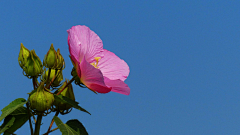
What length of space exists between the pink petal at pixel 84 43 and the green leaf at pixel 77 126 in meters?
0.50

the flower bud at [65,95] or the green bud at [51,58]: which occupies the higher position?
the green bud at [51,58]

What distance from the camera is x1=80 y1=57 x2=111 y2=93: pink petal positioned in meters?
2.09

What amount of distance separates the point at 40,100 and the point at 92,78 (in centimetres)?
40

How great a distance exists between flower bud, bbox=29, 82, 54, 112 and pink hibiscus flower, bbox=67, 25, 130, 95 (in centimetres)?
28

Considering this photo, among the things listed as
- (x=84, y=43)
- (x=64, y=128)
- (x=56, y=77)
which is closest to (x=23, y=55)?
(x=56, y=77)

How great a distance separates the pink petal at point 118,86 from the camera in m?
2.22

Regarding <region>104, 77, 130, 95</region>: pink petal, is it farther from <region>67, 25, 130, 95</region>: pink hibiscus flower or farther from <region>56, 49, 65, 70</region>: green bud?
<region>56, 49, 65, 70</region>: green bud

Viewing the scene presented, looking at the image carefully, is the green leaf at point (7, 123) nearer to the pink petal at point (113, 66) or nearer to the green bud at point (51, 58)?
the green bud at point (51, 58)

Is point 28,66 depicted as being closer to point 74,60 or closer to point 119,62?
point 74,60

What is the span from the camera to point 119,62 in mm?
2682

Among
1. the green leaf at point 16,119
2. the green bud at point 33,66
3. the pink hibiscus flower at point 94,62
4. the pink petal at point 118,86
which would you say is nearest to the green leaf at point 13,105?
the green leaf at point 16,119

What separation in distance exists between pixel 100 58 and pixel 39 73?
53 centimetres

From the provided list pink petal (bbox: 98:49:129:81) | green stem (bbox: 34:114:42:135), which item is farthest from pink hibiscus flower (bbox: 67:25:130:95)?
green stem (bbox: 34:114:42:135)

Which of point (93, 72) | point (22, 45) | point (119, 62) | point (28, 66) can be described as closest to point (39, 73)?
point (28, 66)
